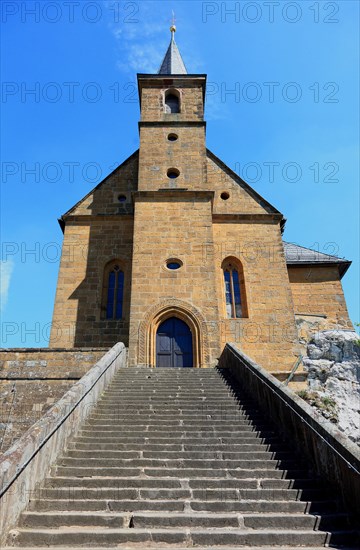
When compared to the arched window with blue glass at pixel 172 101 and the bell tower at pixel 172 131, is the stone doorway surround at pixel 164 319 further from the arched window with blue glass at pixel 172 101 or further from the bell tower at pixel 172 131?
the arched window with blue glass at pixel 172 101

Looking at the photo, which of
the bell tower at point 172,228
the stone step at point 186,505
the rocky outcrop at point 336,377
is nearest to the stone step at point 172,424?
the stone step at point 186,505

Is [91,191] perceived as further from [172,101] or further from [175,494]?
[175,494]

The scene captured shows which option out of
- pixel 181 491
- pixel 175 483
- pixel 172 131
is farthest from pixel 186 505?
pixel 172 131

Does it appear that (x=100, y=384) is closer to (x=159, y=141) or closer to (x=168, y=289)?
(x=168, y=289)

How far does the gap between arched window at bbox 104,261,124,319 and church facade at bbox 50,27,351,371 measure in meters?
0.04

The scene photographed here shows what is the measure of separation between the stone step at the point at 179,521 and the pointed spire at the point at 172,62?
21.7 m

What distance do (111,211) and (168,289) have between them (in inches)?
208

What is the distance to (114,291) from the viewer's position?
52.1 ft

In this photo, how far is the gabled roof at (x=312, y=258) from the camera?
18.2 meters

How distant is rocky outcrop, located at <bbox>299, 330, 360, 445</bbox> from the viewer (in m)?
13.1

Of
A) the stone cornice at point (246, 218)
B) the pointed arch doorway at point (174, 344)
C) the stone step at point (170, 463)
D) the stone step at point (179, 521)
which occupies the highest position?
the stone cornice at point (246, 218)

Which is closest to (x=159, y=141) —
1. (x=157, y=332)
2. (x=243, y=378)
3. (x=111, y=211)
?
(x=111, y=211)

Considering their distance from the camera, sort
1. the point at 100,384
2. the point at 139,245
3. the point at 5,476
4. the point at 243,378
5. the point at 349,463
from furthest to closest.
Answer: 1. the point at 139,245
2. the point at 243,378
3. the point at 100,384
4. the point at 349,463
5. the point at 5,476

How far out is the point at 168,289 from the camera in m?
14.5
